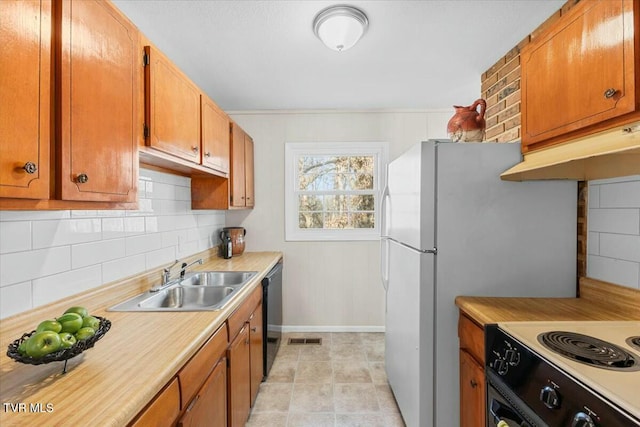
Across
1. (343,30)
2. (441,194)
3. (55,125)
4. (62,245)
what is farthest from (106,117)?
(441,194)

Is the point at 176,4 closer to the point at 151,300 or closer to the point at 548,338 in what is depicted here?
the point at 151,300

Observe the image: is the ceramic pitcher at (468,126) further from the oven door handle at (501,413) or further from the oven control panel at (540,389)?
the oven door handle at (501,413)

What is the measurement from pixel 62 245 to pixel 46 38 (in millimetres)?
876

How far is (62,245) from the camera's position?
1363mm

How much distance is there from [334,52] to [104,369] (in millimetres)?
2168

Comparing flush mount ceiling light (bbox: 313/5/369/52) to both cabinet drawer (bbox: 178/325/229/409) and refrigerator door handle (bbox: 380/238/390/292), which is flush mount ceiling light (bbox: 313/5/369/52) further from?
cabinet drawer (bbox: 178/325/229/409)

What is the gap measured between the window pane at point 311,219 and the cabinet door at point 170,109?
1701 mm

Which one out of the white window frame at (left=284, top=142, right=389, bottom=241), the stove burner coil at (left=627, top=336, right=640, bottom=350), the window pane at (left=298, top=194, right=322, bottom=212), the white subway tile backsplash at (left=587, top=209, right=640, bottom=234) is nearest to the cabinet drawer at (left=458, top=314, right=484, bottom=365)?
the stove burner coil at (left=627, top=336, right=640, bottom=350)

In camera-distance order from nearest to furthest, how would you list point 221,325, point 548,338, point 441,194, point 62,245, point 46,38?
point 46,38 → point 548,338 → point 62,245 → point 221,325 → point 441,194

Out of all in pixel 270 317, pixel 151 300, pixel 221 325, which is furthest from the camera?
pixel 270 317

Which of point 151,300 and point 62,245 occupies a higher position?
point 62,245

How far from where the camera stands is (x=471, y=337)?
1.46 m

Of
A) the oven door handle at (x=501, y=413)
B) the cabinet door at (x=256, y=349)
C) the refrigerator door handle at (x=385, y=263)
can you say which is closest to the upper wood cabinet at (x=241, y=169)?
the cabinet door at (x=256, y=349)

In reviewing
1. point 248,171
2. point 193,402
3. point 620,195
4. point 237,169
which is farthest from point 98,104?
point 620,195
